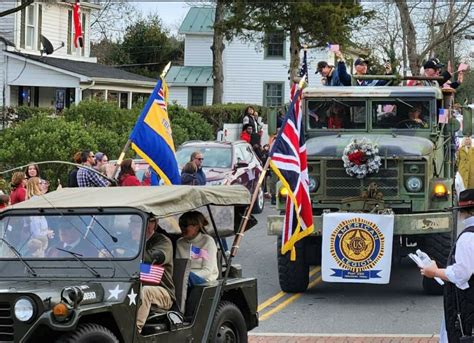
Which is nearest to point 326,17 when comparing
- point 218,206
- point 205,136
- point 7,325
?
point 205,136

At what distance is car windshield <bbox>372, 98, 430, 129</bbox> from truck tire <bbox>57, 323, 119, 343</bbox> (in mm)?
8428

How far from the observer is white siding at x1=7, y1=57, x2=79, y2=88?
134 ft

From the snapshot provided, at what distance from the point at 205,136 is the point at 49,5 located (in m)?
11.7

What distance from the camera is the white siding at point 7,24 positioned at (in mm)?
40594

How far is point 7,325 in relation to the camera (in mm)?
7406

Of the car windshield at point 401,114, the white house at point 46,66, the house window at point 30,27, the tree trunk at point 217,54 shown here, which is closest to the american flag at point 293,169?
the car windshield at point 401,114

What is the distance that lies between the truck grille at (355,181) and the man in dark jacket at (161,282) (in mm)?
5611

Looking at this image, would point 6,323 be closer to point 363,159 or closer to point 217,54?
point 363,159

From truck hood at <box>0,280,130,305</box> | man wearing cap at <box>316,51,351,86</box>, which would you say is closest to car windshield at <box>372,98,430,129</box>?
man wearing cap at <box>316,51,351,86</box>

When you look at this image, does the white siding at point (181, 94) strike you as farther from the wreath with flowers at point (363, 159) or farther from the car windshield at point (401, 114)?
the wreath with flowers at point (363, 159)

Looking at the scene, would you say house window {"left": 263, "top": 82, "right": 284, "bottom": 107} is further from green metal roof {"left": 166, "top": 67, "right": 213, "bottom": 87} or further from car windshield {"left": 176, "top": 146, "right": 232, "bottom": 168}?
car windshield {"left": 176, "top": 146, "right": 232, "bottom": 168}

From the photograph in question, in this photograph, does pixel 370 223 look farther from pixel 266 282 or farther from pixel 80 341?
pixel 80 341

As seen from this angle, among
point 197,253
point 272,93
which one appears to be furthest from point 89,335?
point 272,93

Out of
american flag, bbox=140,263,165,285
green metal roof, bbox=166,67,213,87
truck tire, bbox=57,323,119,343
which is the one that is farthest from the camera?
green metal roof, bbox=166,67,213,87
